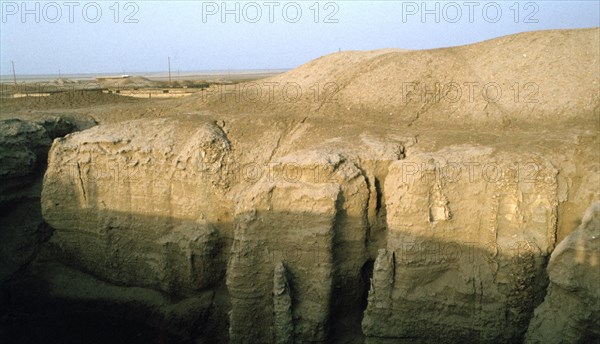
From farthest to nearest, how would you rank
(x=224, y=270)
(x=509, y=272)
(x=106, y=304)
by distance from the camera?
(x=106, y=304)
(x=224, y=270)
(x=509, y=272)

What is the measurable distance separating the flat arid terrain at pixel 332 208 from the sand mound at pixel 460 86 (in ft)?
0.10

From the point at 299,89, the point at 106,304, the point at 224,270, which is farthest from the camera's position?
the point at 299,89

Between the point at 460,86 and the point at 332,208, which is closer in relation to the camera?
the point at 332,208

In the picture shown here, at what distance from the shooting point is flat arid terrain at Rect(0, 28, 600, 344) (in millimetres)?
5320

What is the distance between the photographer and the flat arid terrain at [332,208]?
5320 mm

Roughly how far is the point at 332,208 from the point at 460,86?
2877mm

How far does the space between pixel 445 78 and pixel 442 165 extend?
2.26 meters

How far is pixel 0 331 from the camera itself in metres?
7.78

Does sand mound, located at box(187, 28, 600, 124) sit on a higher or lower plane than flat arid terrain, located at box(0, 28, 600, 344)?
higher

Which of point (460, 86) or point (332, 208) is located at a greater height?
point (460, 86)

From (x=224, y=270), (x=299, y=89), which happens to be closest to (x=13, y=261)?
(x=224, y=270)

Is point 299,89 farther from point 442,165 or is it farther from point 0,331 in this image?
point 0,331

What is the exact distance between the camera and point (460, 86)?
711 centimetres

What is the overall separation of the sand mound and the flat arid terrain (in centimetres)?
3
